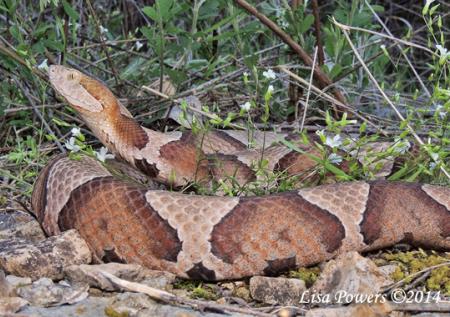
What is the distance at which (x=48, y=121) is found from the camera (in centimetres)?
486

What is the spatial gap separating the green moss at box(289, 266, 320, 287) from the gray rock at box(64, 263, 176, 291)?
22.5 inches

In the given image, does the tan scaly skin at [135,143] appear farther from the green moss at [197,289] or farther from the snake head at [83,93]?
the green moss at [197,289]

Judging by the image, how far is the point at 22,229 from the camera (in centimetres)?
373

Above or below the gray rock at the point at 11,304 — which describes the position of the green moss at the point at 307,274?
below

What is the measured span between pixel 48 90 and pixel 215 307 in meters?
2.74

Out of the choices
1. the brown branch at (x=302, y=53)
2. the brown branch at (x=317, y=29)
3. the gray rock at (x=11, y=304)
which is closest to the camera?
the gray rock at (x=11, y=304)

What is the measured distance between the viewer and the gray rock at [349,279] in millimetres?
2951

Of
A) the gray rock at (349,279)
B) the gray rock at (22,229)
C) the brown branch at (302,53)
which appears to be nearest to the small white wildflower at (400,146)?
the gray rock at (349,279)

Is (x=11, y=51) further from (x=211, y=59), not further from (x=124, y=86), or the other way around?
(x=211, y=59)

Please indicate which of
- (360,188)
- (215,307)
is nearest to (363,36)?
(360,188)

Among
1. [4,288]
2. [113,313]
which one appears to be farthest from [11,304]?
[113,313]

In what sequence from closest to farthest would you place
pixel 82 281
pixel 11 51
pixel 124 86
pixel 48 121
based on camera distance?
pixel 82 281, pixel 11 51, pixel 48 121, pixel 124 86

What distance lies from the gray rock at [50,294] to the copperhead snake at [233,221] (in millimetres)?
359

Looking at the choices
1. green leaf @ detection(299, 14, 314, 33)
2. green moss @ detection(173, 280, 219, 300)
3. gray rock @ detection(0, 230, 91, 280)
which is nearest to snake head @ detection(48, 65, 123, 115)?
gray rock @ detection(0, 230, 91, 280)
